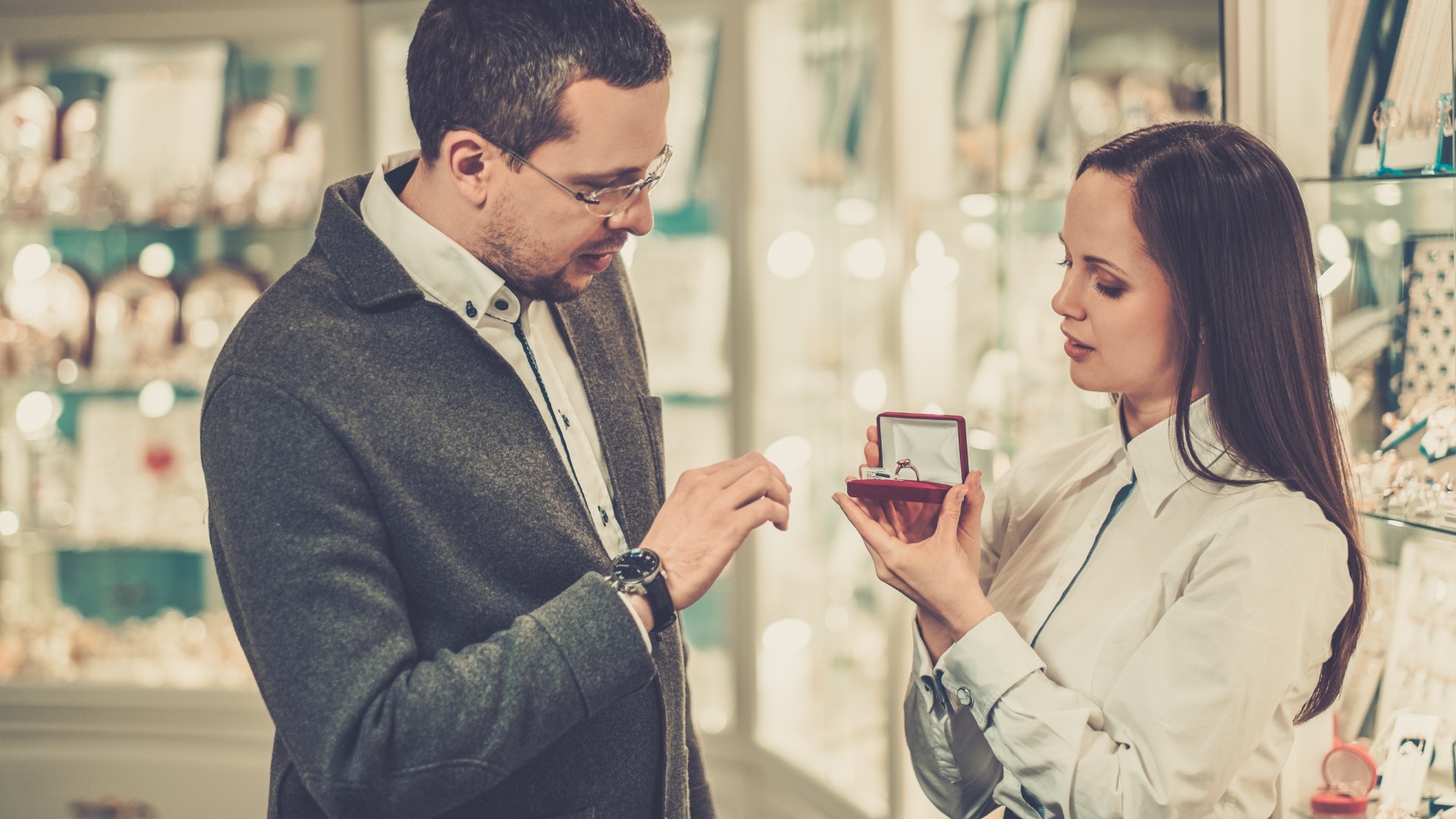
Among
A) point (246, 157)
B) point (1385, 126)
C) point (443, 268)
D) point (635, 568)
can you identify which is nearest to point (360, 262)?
point (443, 268)

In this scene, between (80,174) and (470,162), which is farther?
(80,174)

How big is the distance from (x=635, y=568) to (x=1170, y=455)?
66cm

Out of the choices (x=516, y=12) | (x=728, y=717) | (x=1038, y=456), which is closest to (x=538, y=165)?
(x=516, y=12)

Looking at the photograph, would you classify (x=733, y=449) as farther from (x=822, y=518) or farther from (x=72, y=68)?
(x=72, y=68)

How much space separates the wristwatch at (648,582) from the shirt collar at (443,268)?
359 millimetres

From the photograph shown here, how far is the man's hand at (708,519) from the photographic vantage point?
4.28 ft

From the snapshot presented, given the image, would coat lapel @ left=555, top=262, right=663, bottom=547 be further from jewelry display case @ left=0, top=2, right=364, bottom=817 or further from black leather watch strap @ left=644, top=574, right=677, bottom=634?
jewelry display case @ left=0, top=2, right=364, bottom=817

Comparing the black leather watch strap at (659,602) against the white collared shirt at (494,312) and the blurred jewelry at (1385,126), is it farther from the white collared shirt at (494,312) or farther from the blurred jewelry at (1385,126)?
the blurred jewelry at (1385,126)

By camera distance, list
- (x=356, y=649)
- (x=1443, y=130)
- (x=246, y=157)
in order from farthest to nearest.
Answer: (x=246, y=157), (x=1443, y=130), (x=356, y=649)

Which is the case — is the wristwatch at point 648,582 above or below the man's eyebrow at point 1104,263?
below

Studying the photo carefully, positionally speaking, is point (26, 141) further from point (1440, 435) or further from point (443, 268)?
point (1440, 435)

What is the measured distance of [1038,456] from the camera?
5.38ft

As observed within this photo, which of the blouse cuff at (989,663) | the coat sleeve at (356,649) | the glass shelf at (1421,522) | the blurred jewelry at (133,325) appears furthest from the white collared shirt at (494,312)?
the blurred jewelry at (133,325)

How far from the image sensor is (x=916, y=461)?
141cm
